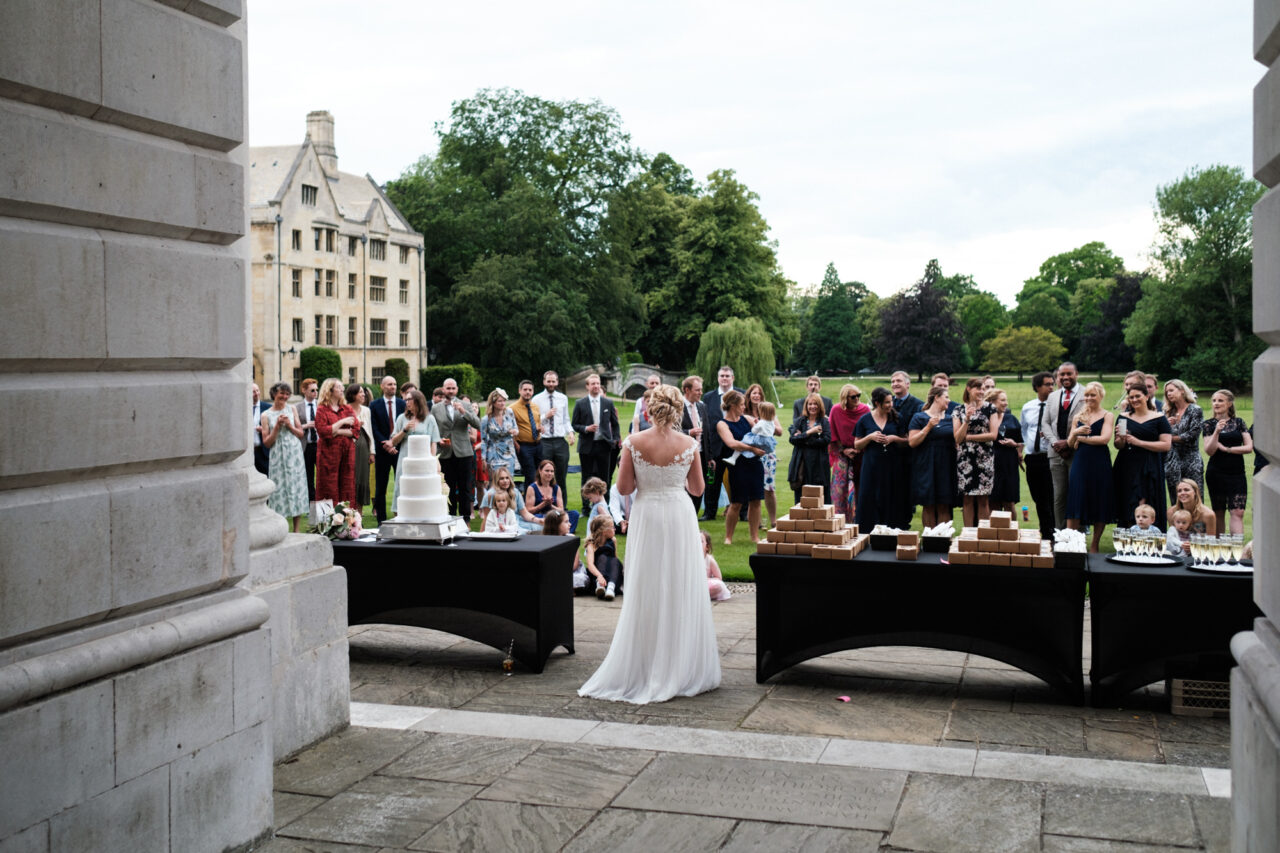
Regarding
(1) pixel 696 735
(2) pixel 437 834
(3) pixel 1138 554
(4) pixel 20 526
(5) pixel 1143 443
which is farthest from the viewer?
(5) pixel 1143 443

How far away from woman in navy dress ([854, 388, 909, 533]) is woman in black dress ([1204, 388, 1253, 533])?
328 centimetres

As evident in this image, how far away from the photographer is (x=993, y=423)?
13.4 m

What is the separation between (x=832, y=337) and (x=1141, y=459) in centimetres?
11021

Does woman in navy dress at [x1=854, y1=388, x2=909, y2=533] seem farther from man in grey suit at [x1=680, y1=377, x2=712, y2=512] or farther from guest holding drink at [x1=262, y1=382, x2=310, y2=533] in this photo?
guest holding drink at [x1=262, y1=382, x2=310, y2=533]

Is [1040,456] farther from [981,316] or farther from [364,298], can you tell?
[981,316]

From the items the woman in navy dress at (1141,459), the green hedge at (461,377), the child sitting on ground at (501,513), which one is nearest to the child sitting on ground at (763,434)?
the child sitting on ground at (501,513)

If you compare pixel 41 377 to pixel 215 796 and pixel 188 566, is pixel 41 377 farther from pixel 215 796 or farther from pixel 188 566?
pixel 215 796

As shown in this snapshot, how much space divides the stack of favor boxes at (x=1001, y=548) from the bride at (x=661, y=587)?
173cm

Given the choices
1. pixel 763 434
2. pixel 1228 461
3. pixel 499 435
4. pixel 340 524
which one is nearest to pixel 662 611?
pixel 340 524

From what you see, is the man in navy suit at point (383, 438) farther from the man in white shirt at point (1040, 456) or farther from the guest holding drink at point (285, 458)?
the man in white shirt at point (1040, 456)

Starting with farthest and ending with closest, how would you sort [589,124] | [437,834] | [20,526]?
[589,124]
[437,834]
[20,526]

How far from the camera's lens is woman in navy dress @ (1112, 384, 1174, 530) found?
12859 millimetres

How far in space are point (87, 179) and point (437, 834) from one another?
310cm

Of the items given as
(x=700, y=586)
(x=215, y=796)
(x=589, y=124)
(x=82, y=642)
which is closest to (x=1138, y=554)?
(x=700, y=586)
